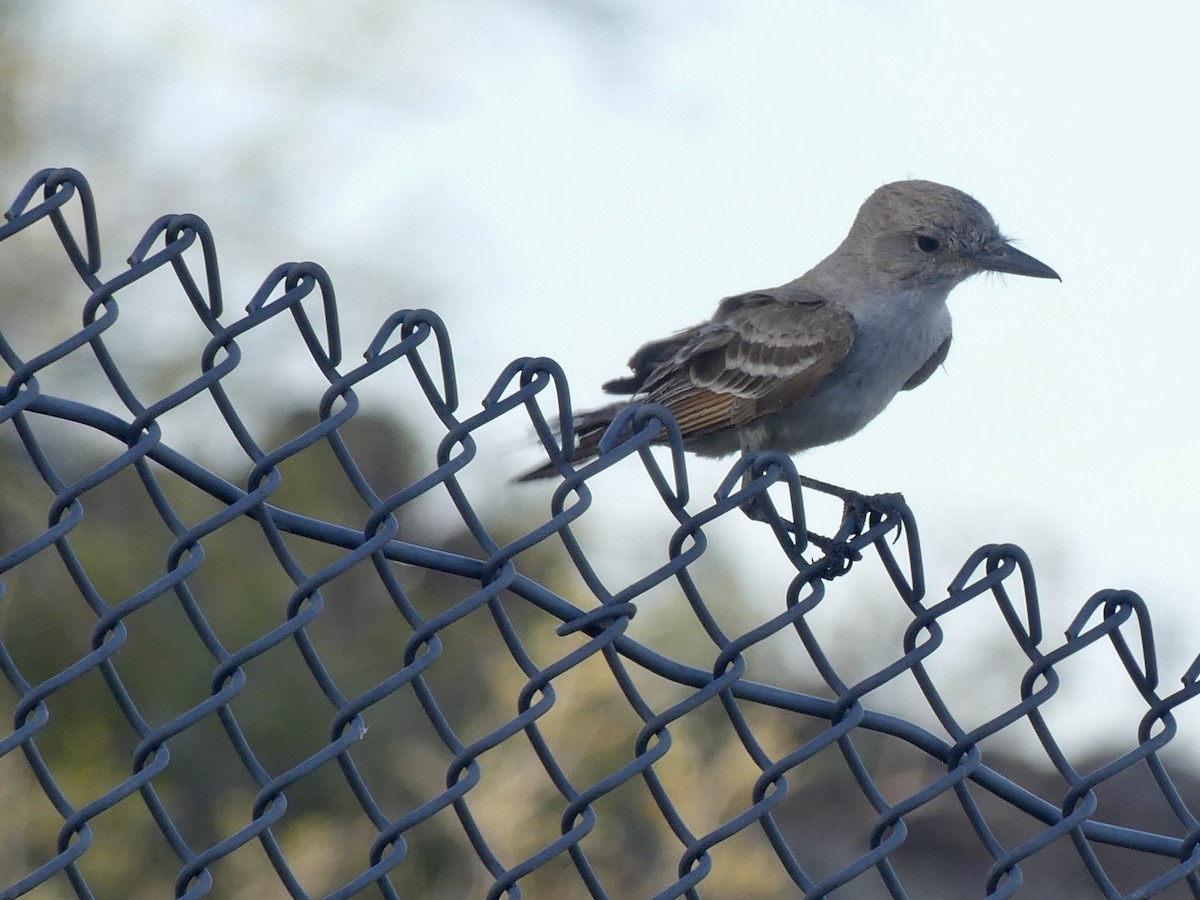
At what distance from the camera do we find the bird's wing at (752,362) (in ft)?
17.3

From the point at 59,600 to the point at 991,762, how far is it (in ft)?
16.9

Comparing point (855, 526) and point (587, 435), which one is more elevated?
point (587, 435)

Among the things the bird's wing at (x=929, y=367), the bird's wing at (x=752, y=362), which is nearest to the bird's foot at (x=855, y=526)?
the bird's wing at (x=752, y=362)

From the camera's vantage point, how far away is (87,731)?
19.4ft

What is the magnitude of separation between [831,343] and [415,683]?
332 centimetres


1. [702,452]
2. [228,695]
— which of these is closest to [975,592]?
[228,695]

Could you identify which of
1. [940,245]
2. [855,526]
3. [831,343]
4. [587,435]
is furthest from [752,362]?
[855,526]

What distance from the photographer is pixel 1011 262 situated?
5555 millimetres

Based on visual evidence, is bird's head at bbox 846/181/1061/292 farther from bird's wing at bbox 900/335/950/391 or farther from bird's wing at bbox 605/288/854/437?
bird's wing at bbox 605/288/854/437

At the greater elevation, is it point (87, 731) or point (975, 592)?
point (87, 731)

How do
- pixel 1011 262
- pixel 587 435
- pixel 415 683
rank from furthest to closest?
pixel 1011 262 < pixel 587 435 < pixel 415 683

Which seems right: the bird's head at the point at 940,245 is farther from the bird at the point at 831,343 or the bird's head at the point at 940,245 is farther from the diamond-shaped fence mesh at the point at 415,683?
the diamond-shaped fence mesh at the point at 415,683

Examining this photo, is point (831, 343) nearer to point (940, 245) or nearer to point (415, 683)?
point (940, 245)

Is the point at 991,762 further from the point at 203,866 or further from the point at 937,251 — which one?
the point at 203,866
